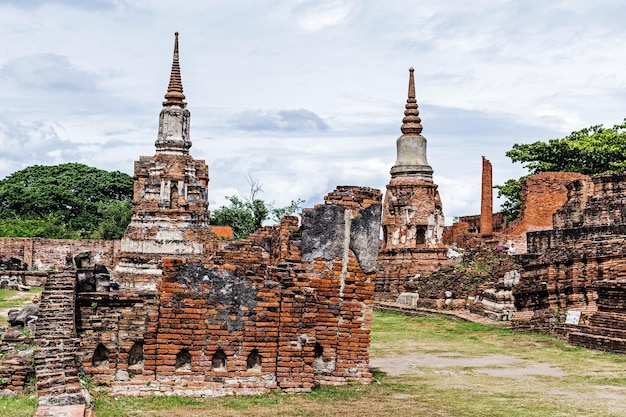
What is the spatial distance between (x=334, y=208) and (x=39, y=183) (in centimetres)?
4554

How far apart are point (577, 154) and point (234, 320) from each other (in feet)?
107

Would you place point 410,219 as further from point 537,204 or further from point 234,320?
point 234,320

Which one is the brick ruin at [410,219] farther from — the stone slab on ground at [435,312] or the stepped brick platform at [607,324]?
the stepped brick platform at [607,324]

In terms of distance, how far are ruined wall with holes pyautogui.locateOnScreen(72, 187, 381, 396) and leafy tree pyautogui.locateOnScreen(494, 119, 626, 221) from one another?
28411 millimetres

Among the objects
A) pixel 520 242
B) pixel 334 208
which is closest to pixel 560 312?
pixel 334 208

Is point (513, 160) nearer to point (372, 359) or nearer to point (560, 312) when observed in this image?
point (560, 312)

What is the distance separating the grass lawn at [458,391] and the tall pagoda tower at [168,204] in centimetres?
1374

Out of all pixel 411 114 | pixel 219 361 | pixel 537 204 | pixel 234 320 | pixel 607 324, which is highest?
pixel 411 114

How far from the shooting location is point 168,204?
27.8 metres

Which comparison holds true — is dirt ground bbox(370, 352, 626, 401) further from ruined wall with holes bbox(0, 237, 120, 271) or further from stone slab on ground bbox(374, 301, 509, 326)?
ruined wall with holes bbox(0, 237, 120, 271)

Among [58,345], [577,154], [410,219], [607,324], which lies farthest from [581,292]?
[577,154]

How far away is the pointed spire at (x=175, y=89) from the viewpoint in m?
28.8

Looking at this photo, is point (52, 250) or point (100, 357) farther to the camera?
point (52, 250)

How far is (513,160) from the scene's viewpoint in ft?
134
